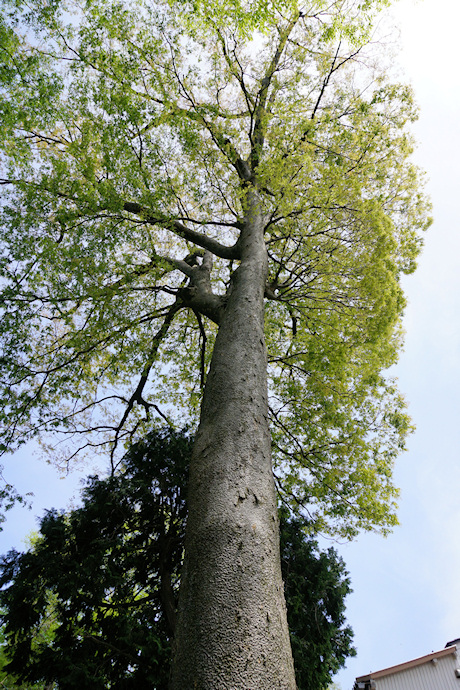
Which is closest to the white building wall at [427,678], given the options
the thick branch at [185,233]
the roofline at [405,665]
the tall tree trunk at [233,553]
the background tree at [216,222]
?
the roofline at [405,665]

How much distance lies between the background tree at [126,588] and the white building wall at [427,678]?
575cm

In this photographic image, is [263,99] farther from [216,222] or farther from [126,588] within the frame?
[126,588]

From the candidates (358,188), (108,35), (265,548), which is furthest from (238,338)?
(108,35)

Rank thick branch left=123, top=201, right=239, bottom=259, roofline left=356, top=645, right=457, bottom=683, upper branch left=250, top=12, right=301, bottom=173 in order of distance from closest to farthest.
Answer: thick branch left=123, top=201, right=239, bottom=259
upper branch left=250, top=12, right=301, bottom=173
roofline left=356, top=645, right=457, bottom=683

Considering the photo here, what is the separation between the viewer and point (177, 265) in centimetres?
634

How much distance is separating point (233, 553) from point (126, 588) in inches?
115

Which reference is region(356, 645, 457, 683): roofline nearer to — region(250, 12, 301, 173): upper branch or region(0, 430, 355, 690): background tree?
region(0, 430, 355, 690): background tree

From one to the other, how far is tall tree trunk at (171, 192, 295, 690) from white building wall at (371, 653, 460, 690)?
31.3 ft

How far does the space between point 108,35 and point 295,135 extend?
3.42m

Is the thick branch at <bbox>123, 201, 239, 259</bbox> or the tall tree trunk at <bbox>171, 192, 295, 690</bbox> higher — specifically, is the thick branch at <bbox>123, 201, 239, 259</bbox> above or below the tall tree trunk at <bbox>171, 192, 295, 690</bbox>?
above

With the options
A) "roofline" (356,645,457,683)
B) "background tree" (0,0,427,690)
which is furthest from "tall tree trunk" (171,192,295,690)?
"roofline" (356,645,457,683)

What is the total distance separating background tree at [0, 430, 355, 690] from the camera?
11.3 feet

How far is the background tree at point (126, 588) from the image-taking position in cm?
345

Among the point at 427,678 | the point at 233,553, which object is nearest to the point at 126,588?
the point at 233,553
